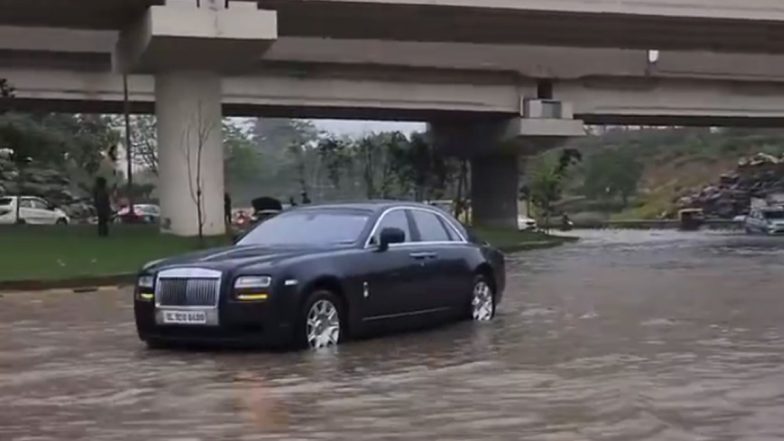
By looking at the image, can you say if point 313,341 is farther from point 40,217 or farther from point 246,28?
point 40,217

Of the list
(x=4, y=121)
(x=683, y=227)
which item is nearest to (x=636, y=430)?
(x=4, y=121)

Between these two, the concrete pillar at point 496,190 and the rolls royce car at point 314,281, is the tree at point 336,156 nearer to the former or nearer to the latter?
the concrete pillar at point 496,190

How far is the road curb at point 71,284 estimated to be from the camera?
75.6ft

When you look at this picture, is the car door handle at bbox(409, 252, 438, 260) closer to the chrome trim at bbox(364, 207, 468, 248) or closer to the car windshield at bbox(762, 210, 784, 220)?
the chrome trim at bbox(364, 207, 468, 248)

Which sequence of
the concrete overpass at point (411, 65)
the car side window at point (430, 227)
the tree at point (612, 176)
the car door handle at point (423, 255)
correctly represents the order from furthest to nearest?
the tree at point (612, 176) < the concrete overpass at point (411, 65) < the car side window at point (430, 227) < the car door handle at point (423, 255)

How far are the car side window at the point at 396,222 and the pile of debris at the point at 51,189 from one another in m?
49.6

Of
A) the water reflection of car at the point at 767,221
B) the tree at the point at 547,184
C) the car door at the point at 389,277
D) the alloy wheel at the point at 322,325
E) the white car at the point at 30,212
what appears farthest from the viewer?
the tree at the point at 547,184

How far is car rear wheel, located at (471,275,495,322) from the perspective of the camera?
52.3 feet

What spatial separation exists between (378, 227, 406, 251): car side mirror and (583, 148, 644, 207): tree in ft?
285

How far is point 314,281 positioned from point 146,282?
1.65 m

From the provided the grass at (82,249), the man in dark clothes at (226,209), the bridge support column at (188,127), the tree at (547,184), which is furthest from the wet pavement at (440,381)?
the tree at (547,184)

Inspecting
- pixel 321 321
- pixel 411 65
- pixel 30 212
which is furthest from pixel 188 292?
pixel 30 212

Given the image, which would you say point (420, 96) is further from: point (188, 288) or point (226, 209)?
point (188, 288)

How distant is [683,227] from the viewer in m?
73.7
